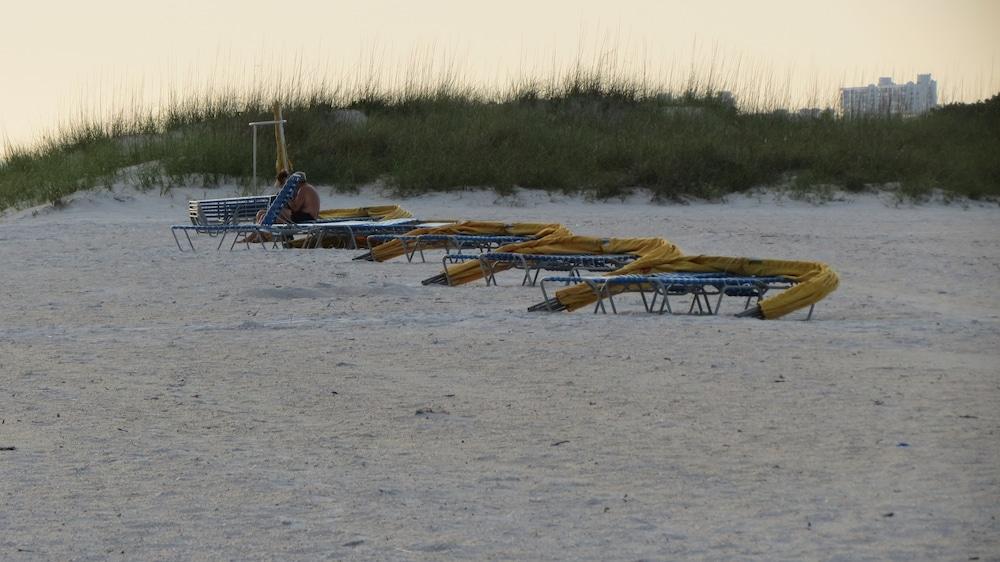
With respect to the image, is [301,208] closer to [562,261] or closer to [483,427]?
[562,261]

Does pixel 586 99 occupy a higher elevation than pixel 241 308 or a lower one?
higher

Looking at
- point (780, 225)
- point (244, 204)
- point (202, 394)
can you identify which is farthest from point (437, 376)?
point (780, 225)

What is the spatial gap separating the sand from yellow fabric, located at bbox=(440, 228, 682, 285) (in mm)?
376

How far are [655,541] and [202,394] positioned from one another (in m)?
2.83

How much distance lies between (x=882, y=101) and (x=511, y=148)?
6609 millimetres

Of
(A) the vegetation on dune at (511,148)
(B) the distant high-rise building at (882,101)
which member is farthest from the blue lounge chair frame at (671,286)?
(B) the distant high-rise building at (882,101)

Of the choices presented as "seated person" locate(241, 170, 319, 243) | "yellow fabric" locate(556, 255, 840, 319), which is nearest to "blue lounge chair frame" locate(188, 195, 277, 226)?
"seated person" locate(241, 170, 319, 243)

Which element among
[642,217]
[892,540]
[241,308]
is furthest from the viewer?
[642,217]

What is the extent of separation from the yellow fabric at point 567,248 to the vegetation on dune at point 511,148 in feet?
31.0

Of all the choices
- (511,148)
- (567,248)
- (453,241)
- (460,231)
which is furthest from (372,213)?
(567,248)

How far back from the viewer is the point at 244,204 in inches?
629

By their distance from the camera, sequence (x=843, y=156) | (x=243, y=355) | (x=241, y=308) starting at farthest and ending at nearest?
1. (x=843, y=156)
2. (x=241, y=308)
3. (x=243, y=355)

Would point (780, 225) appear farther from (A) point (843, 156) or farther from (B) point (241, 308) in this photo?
(B) point (241, 308)

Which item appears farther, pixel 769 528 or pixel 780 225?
pixel 780 225
